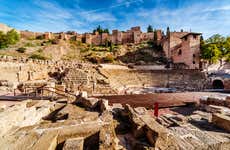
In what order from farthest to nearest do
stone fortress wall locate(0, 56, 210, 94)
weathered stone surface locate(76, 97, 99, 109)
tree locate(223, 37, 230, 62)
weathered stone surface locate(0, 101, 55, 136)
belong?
1. tree locate(223, 37, 230, 62)
2. stone fortress wall locate(0, 56, 210, 94)
3. weathered stone surface locate(76, 97, 99, 109)
4. weathered stone surface locate(0, 101, 55, 136)

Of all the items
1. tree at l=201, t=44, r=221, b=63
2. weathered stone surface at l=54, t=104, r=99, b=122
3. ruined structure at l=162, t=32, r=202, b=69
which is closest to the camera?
weathered stone surface at l=54, t=104, r=99, b=122

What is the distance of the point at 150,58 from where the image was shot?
37.7 metres

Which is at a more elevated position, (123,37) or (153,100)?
(123,37)

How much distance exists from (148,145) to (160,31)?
53.7m

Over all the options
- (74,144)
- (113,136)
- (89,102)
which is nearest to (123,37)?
(89,102)

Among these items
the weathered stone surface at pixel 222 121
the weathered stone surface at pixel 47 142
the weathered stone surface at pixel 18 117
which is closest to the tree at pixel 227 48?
the weathered stone surface at pixel 222 121

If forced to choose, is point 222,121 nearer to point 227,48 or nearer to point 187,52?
point 187,52

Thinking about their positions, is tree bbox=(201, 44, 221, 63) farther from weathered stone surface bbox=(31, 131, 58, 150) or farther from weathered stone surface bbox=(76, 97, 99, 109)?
weathered stone surface bbox=(31, 131, 58, 150)

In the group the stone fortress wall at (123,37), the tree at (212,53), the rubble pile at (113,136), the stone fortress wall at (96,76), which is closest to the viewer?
the rubble pile at (113,136)

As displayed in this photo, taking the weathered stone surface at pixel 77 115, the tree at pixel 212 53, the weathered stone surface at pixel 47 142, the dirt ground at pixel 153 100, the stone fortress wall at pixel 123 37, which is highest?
the stone fortress wall at pixel 123 37

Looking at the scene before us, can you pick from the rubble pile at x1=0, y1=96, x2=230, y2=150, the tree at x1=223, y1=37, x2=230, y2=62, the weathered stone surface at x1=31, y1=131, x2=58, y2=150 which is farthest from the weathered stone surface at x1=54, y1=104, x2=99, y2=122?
the tree at x1=223, y1=37, x2=230, y2=62

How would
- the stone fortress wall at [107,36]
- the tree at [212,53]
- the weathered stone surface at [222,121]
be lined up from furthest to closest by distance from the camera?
the stone fortress wall at [107,36], the tree at [212,53], the weathered stone surface at [222,121]

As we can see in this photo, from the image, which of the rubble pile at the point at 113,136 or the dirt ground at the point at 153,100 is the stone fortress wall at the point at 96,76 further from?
the rubble pile at the point at 113,136

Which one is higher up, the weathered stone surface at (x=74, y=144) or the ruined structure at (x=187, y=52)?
the ruined structure at (x=187, y=52)
